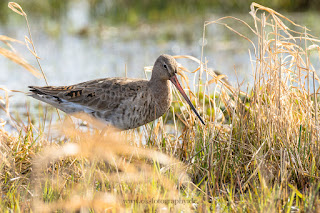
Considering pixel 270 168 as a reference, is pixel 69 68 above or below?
above

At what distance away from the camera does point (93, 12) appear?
1467cm

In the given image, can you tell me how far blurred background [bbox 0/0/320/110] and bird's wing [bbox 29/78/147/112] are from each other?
11.9 feet

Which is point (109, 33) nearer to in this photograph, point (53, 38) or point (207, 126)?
point (53, 38)

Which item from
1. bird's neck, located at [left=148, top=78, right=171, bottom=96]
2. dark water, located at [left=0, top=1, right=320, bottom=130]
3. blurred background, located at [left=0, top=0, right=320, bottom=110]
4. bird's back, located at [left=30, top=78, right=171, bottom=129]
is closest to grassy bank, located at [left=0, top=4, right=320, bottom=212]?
bird's back, located at [left=30, top=78, right=171, bottom=129]

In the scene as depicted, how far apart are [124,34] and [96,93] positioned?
789 centimetres

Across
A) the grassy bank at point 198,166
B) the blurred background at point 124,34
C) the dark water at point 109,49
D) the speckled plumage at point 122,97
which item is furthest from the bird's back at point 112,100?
the blurred background at point 124,34

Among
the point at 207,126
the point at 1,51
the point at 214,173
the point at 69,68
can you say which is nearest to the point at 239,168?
the point at 214,173

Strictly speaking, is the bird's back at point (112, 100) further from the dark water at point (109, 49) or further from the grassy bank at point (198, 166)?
the dark water at point (109, 49)

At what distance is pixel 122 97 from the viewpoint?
5.09 metres

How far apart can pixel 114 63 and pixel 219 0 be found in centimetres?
565

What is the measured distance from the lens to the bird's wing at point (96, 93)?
512 centimetres

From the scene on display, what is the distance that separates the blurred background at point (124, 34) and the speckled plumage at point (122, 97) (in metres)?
3.68

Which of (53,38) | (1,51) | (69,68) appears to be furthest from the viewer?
(53,38)

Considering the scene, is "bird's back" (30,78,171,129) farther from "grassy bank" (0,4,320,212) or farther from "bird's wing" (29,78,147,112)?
"grassy bank" (0,4,320,212)
